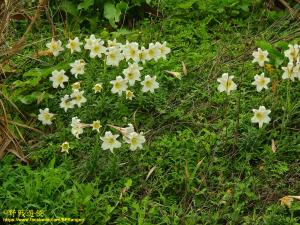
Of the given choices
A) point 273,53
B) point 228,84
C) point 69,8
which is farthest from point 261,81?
point 69,8

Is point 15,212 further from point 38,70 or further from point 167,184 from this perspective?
point 38,70

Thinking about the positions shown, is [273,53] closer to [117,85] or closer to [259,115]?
[259,115]

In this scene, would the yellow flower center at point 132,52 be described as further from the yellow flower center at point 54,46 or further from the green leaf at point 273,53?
the green leaf at point 273,53

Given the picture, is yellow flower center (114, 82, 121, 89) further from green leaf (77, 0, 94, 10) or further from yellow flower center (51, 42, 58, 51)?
green leaf (77, 0, 94, 10)

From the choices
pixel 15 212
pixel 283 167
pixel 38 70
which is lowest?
pixel 15 212

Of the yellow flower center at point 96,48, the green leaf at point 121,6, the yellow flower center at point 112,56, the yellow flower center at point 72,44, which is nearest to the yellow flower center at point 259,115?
the yellow flower center at point 112,56

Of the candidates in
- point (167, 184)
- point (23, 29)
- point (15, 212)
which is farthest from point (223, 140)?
point (23, 29)

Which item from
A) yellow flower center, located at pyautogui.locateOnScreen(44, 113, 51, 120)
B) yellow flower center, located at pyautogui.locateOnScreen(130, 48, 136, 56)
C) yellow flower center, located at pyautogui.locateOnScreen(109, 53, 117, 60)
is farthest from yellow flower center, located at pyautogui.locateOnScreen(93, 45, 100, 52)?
yellow flower center, located at pyautogui.locateOnScreen(44, 113, 51, 120)
